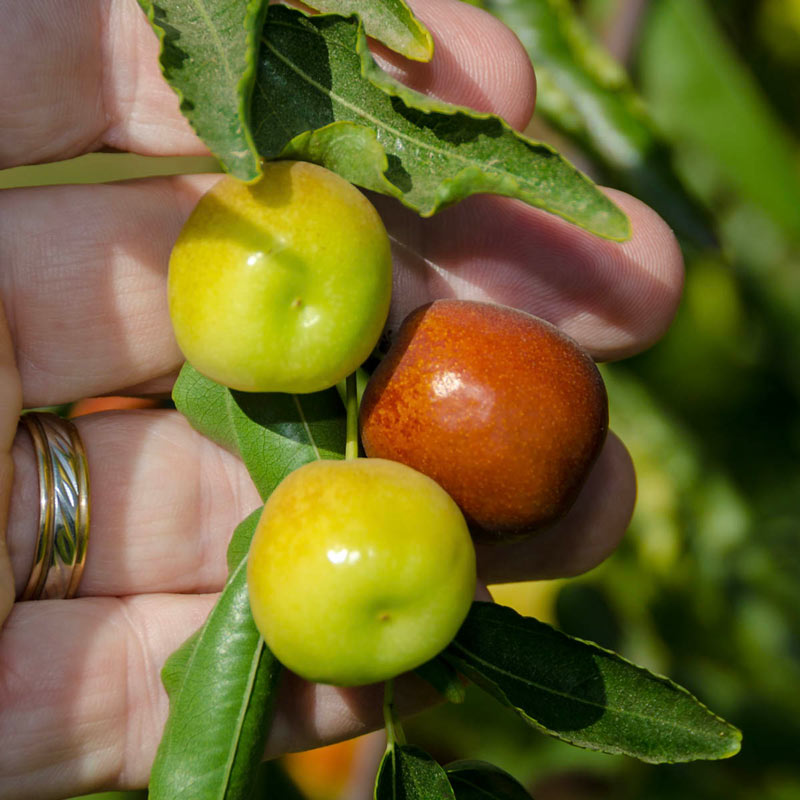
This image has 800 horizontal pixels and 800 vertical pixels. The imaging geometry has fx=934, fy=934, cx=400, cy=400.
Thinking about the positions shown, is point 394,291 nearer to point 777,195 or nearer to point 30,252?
point 30,252

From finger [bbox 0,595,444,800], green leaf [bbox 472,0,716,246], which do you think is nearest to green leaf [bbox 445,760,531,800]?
finger [bbox 0,595,444,800]

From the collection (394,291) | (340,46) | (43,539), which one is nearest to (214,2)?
(340,46)

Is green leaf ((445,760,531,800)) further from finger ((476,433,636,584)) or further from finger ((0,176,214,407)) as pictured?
finger ((0,176,214,407))

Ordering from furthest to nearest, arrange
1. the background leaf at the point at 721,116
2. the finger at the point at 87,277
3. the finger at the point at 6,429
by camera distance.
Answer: the background leaf at the point at 721,116 → the finger at the point at 87,277 → the finger at the point at 6,429

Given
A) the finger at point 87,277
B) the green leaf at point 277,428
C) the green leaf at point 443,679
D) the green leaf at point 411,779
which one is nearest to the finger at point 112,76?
the finger at point 87,277

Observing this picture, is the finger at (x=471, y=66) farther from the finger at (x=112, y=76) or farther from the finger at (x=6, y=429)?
the finger at (x=6, y=429)

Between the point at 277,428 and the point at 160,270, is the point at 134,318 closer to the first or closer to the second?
the point at 160,270

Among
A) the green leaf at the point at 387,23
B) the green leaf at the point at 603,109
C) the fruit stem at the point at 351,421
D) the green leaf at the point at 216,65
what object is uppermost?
the green leaf at the point at 387,23
